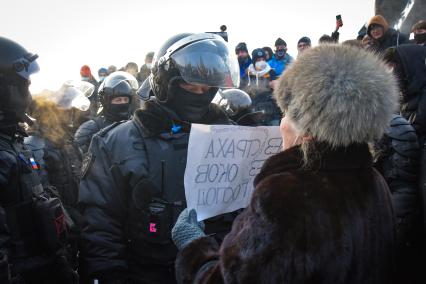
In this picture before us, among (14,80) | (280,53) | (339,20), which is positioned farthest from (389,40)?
(14,80)

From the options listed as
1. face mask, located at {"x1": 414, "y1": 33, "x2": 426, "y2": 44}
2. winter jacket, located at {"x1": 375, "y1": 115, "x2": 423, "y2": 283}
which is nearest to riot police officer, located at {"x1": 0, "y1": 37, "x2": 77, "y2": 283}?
winter jacket, located at {"x1": 375, "y1": 115, "x2": 423, "y2": 283}

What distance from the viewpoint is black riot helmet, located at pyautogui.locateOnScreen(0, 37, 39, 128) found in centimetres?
270

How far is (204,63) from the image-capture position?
99.6 inches

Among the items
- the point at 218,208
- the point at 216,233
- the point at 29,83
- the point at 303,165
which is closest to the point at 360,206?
the point at 303,165

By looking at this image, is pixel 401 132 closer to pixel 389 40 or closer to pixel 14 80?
pixel 14 80

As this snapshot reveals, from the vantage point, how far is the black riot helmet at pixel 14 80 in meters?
2.70

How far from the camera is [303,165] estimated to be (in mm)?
1642

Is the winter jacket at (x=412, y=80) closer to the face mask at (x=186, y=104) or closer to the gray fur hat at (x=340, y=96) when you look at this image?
the face mask at (x=186, y=104)

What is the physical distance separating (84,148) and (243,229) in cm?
510

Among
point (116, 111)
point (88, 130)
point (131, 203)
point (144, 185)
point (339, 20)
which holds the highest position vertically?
point (339, 20)

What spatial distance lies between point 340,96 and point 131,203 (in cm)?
136

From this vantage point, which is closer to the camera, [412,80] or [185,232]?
[185,232]

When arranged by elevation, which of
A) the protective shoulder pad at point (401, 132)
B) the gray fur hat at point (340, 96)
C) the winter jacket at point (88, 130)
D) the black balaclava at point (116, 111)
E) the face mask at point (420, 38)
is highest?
the face mask at point (420, 38)

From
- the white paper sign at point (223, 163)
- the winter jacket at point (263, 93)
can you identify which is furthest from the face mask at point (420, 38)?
the white paper sign at point (223, 163)
